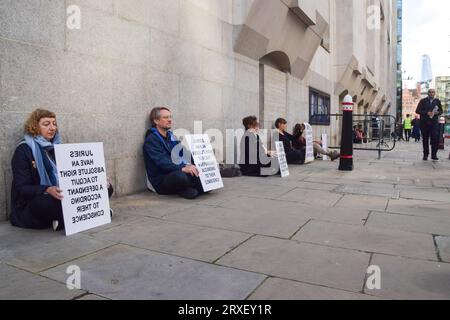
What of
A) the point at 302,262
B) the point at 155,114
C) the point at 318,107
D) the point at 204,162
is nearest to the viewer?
the point at 302,262

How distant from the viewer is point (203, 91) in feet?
24.3

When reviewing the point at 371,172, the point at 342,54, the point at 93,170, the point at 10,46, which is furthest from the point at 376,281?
the point at 342,54

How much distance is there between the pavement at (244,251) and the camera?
245cm

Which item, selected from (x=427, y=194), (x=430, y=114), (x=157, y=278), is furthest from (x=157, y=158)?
(x=430, y=114)

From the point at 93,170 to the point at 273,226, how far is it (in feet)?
6.31

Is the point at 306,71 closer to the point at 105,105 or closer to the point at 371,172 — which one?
the point at 371,172

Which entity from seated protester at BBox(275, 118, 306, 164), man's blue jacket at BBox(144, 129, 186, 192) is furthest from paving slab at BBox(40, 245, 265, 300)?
seated protester at BBox(275, 118, 306, 164)

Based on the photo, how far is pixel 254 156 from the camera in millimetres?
7754

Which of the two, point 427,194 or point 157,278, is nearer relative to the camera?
point 157,278

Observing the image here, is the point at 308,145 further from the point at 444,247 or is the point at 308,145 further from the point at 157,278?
the point at 157,278

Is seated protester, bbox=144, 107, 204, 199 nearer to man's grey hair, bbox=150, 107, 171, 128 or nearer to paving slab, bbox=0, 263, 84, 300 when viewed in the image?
man's grey hair, bbox=150, 107, 171, 128

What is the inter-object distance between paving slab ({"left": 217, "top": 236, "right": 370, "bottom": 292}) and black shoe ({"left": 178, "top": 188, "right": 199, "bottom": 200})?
2.01 metres

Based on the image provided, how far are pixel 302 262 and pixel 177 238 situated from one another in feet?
3.82

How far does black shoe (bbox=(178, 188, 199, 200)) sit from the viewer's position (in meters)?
5.37
